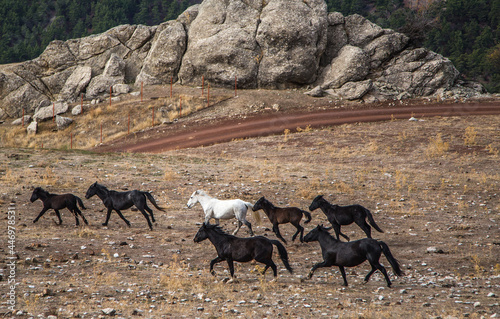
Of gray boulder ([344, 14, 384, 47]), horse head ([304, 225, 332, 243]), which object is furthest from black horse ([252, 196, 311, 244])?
gray boulder ([344, 14, 384, 47])

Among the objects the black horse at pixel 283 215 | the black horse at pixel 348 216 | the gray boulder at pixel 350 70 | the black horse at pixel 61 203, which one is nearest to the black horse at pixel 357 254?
the black horse at pixel 348 216

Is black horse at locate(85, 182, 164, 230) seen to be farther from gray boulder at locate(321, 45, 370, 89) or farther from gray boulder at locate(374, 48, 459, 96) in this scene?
gray boulder at locate(374, 48, 459, 96)

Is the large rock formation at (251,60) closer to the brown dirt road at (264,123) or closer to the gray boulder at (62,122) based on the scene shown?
the brown dirt road at (264,123)

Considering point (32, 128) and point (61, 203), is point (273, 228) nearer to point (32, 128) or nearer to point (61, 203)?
point (61, 203)

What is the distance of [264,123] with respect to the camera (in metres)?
→ 37.1

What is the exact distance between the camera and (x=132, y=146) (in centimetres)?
3528

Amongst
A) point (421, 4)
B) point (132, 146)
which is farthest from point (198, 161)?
point (421, 4)

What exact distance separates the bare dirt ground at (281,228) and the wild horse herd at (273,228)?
551 millimetres

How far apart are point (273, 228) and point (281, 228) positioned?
1.38 m

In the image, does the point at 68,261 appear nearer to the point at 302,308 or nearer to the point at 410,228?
the point at 302,308

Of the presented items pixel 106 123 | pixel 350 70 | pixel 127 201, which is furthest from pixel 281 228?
pixel 350 70

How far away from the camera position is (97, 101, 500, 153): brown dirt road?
→ 34.6m

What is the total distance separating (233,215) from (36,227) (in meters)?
6.77

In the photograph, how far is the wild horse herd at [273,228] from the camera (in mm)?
11453
